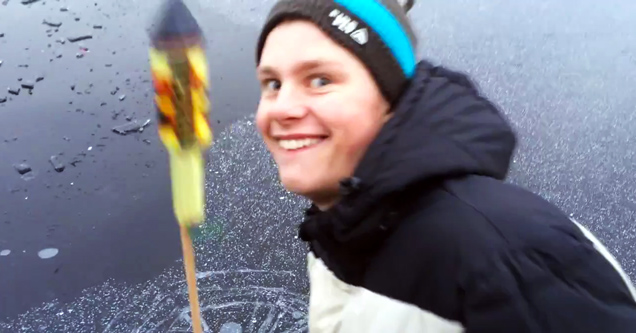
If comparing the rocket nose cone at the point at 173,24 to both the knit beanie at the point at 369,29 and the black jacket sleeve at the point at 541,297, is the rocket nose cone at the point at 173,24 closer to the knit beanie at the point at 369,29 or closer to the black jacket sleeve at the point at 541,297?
the knit beanie at the point at 369,29

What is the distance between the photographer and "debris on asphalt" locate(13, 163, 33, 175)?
3359 millimetres

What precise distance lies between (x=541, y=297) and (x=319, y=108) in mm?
533

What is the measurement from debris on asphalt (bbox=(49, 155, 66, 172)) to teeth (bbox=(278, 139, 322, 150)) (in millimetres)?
2403

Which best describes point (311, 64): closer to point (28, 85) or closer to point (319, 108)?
point (319, 108)

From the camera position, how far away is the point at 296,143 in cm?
132

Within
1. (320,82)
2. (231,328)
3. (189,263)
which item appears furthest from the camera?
(231,328)

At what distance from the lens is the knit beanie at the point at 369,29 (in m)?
1.30

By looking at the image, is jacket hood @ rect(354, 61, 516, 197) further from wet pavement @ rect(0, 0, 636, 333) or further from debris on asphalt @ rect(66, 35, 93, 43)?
debris on asphalt @ rect(66, 35, 93, 43)

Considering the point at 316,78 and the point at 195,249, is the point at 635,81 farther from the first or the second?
the point at 316,78

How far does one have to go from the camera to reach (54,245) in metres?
2.92

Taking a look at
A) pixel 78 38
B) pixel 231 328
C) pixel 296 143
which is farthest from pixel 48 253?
pixel 78 38

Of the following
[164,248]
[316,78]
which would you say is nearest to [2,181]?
[164,248]

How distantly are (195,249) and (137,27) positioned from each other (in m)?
2.46

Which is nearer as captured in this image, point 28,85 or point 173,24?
point 173,24
